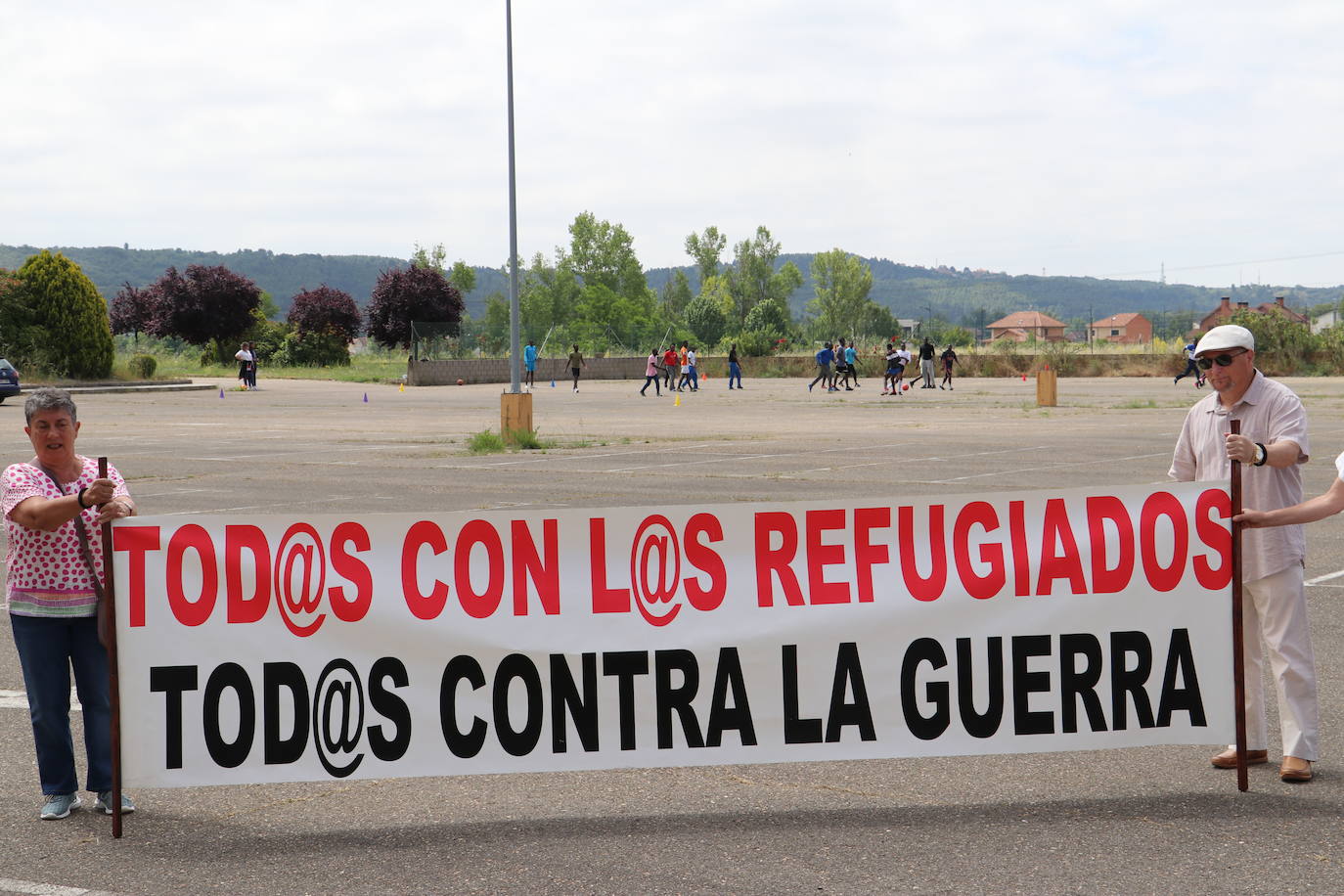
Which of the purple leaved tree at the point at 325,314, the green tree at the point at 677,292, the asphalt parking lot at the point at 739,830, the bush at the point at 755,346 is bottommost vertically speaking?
the asphalt parking lot at the point at 739,830

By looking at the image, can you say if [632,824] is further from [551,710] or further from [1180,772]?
[1180,772]

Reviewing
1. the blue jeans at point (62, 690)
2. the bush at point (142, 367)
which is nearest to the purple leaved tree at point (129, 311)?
the bush at point (142, 367)

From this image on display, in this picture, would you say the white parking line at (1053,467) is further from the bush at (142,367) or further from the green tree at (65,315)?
the bush at (142,367)

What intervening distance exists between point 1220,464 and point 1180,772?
46.4 inches

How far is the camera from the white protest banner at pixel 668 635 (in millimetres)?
5223

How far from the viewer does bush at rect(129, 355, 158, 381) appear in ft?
177

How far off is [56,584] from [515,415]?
725 inches

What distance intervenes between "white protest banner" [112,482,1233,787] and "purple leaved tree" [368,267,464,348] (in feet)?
290

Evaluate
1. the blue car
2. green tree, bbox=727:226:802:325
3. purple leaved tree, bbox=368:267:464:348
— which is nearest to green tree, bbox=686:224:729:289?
green tree, bbox=727:226:802:325

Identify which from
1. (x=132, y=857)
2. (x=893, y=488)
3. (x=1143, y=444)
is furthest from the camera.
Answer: (x=1143, y=444)

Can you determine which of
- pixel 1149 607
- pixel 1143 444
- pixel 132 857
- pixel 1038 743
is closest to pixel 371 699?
pixel 132 857

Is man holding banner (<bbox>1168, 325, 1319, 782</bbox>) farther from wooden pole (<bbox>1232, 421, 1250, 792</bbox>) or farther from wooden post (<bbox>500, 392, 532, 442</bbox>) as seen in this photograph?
wooden post (<bbox>500, 392, 532, 442</bbox>)

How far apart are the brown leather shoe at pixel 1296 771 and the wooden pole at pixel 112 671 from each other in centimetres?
410

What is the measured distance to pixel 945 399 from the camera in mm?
42594
